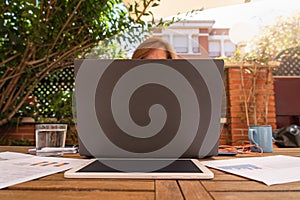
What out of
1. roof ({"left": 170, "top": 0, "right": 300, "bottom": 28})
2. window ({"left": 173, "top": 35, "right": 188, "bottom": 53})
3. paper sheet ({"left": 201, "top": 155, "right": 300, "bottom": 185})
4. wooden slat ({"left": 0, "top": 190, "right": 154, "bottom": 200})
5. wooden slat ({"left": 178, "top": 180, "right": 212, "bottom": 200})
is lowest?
paper sheet ({"left": 201, "top": 155, "right": 300, "bottom": 185})

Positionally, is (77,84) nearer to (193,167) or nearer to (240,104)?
(193,167)

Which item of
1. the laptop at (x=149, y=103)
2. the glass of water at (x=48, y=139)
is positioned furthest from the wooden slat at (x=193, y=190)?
the glass of water at (x=48, y=139)

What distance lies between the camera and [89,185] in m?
0.42

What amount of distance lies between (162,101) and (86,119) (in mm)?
216

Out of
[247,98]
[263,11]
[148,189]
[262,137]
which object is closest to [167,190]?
[148,189]

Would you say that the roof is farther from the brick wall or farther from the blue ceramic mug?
the blue ceramic mug

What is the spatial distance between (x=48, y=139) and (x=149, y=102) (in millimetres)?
424

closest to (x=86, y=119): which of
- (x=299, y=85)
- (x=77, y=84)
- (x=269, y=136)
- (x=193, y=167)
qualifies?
(x=77, y=84)

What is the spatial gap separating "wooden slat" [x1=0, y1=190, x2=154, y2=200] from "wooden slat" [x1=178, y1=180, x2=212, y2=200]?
0.05 meters

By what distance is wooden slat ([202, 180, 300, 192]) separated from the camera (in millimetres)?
396

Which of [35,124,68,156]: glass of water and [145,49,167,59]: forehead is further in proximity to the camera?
[145,49,167,59]: forehead

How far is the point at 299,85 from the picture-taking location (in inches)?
108

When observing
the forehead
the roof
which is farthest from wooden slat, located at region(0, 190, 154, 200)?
the roof

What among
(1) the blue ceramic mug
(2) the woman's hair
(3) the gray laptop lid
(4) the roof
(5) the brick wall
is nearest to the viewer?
(3) the gray laptop lid
